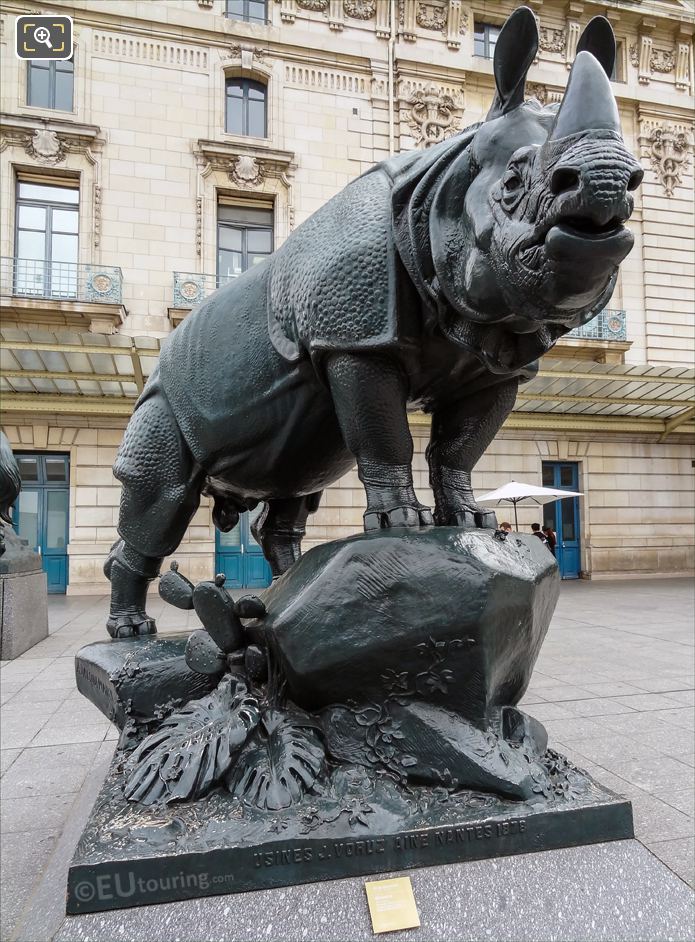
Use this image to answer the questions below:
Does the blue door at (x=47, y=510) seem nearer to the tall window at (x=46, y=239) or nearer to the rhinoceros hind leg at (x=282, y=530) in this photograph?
the tall window at (x=46, y=239)

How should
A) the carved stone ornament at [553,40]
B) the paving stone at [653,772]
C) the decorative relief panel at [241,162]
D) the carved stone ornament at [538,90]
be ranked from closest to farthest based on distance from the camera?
1. the paving stone at [653,772]
2. the decorative relief panel at [241,162]
3. the carved stone ornament at [538,90]
4. the carved stone ornament at [553,40]

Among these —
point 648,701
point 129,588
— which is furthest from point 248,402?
point 648,701

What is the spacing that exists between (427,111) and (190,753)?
15.9 metres

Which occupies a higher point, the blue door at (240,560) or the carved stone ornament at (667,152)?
the carved stone ornament at (667,152)

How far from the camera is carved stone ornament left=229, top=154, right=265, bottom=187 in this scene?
13.8 metres

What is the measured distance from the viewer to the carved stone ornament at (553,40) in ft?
51.5

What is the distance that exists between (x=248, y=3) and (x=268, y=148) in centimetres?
360

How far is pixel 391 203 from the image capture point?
1682 mm

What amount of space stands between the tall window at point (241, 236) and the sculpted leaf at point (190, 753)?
13283 millimetres

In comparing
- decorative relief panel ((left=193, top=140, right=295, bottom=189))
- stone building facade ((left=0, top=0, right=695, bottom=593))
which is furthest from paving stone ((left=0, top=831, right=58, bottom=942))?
decorative relief panel ((left=193, top=140, right=295, bottom=189))

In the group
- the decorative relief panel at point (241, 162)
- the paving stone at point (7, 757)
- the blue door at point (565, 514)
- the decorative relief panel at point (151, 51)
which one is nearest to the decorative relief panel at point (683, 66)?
the blue door at point (565, 514)

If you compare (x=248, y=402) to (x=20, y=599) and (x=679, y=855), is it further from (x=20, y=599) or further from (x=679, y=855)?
(x=20, y=599)

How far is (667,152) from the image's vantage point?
52.3 ft

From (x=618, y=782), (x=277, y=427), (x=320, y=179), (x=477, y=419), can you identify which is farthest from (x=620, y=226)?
(x=320, y=179)
